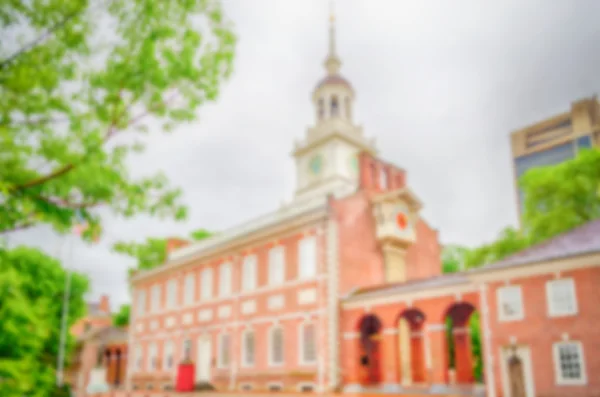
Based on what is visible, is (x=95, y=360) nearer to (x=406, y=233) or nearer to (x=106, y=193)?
(x=406, y=233)

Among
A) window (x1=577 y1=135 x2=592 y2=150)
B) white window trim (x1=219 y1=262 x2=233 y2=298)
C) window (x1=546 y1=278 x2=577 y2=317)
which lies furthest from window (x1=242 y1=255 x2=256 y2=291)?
window (x1=577 y1=135 x2=592 y2=150)

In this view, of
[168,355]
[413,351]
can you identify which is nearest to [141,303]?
[168,355]

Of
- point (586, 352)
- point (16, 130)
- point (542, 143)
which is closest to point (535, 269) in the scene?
point (586, 352)

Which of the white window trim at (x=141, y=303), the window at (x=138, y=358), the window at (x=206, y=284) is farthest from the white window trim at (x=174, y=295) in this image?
the window at (x=138, y=358)

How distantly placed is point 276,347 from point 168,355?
1081 cm

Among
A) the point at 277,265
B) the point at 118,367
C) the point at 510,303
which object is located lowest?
the point at 118,367

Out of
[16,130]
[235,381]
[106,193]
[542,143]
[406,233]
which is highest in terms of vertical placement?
[542,143]

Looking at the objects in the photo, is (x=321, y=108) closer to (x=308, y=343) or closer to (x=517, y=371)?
(x=308, y=343)

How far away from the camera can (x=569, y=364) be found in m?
15.3

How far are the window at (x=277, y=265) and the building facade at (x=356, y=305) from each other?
0.08 m

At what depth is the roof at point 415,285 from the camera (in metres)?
19.5

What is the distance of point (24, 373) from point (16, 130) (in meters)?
4.56

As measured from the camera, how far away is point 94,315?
80.1 metres

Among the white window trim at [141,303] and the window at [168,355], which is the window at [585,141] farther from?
the white window trim at [141,303]
